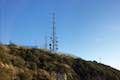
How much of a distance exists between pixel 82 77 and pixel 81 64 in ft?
9.25

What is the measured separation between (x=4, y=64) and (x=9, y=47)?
539cm

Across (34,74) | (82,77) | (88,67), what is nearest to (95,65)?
(88,67)

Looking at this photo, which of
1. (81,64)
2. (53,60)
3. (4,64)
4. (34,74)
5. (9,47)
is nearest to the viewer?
(4,64)

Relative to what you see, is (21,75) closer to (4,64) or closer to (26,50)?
(4,64)

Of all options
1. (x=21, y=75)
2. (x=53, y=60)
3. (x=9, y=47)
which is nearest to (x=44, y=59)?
(x=53, y=60)

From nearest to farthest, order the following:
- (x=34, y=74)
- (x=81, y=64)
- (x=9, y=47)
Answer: (x=34, y=74)
(x=9, y=47)
(x=81, y=64)

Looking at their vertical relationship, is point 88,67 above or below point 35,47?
below

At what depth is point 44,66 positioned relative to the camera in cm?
3669

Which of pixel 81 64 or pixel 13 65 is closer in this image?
pixel 13 65

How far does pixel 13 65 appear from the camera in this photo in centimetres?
3275

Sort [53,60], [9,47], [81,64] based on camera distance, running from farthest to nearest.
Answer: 1. [81,64]
2. [53,60]
3. [9,47]

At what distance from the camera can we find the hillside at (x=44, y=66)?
31906 mm

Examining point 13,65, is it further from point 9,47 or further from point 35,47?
point 35,47

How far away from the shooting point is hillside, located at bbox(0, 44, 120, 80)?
105 ft
